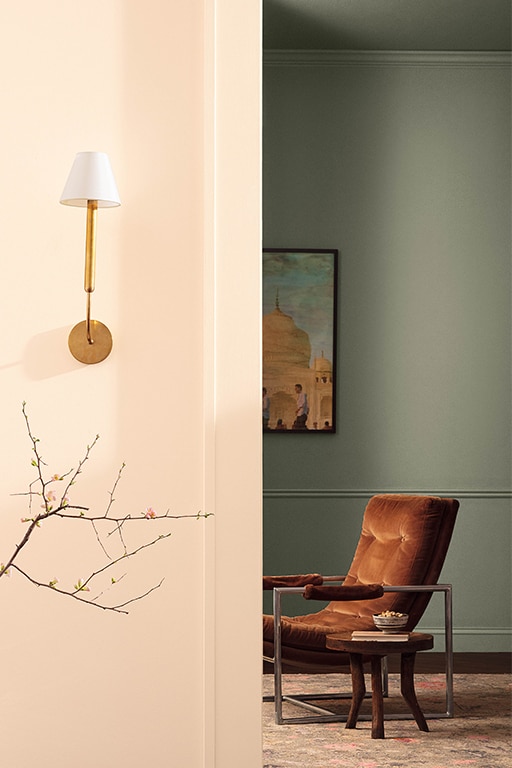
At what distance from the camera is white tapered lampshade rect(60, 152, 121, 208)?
2.06 metres

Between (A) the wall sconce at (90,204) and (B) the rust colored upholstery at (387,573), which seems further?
(B) the rust colored upholstery at (387,573)

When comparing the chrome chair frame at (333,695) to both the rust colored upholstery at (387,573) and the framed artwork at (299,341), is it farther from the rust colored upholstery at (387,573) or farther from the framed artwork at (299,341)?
the framed artwork at (299,341)

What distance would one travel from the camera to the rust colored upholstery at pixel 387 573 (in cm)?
402

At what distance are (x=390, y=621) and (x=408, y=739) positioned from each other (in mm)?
444

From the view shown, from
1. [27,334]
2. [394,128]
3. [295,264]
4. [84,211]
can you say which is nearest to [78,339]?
[27,334]

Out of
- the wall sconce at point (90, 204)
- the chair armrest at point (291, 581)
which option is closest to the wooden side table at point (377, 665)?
the chair armrest at point (291, 581)

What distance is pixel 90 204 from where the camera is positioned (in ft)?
6.94

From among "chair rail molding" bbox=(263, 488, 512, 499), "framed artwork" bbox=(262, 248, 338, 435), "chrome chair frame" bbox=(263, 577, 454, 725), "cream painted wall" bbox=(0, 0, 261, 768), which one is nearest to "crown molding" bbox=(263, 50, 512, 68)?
"framed artwork" bbox=(262, 248, 338, 435)

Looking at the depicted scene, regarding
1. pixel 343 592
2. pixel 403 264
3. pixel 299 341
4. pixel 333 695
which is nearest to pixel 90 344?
pixel 343 592

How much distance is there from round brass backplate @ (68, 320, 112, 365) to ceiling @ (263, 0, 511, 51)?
3.71m

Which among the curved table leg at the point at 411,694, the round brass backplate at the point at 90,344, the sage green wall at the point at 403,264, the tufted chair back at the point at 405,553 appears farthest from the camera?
the sage green wall at the point at 403,264

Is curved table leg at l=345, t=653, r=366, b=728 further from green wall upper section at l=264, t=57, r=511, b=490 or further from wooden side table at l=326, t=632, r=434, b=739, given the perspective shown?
green wall upper section at l=264, t=57, r=511, b=490

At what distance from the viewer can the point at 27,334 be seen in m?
2.18

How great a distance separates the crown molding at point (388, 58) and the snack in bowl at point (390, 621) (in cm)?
342
